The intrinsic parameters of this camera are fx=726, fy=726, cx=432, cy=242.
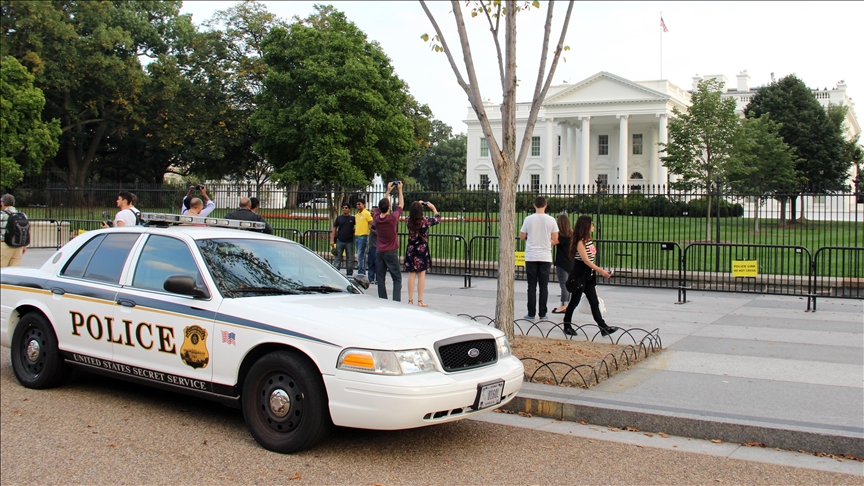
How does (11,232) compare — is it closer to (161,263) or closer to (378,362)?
(161,263)

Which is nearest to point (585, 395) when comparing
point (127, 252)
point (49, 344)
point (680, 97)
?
point (127, 252)

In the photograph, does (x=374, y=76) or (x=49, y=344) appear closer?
(x=49, y=344)

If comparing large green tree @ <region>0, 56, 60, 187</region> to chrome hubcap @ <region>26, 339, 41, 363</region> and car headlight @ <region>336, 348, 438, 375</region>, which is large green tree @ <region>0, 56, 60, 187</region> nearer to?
chrome hubcap @ <region>26, 339, 41, 363</region>

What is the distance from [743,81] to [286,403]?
88.4m

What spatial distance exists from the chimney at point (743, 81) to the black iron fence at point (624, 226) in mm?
68039

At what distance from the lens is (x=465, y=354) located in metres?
5.32

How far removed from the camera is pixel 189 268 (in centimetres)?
607

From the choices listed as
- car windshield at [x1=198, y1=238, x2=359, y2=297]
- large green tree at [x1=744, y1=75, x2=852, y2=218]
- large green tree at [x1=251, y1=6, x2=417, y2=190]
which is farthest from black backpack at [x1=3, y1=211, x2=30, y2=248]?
large green tree at [x1=744, y1=75, x2=852, y2=218]

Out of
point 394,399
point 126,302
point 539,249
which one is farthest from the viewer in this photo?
point 539,249

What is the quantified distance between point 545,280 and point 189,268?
21.5 ft

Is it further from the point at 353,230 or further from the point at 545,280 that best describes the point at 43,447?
the point at 353,230

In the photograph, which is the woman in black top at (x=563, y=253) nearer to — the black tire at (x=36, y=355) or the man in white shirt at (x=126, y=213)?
the man in white shirt at (x=126, y=213)

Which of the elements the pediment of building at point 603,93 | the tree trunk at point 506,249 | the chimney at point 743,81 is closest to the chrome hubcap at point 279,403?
the tree trunk at point 506,249

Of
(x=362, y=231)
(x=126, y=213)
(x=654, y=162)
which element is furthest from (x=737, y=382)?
(x=654, y=162)
